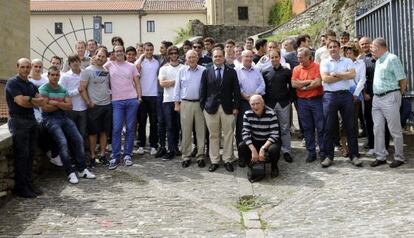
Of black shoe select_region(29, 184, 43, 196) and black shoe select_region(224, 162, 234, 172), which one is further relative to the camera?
black shoe select_region(224, 162, 234, 172)

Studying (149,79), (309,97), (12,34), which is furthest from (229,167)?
(12,34)

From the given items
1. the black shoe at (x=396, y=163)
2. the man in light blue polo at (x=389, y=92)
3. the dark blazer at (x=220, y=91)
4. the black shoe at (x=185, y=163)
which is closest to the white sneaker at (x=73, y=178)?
the black shoe at (x=185, y=163)

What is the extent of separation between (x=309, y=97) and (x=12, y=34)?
1522 cm

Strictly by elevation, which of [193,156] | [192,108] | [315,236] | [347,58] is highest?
[347,58]

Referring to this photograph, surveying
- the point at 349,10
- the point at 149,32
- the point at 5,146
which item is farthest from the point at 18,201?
the point at 149,32

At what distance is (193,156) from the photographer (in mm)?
9070

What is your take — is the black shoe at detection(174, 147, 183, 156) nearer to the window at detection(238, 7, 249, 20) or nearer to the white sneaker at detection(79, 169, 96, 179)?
the white sneaker at detection(79, 169, 96, 179)

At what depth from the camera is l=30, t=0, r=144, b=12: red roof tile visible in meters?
51.7

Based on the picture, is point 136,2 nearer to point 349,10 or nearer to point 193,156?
point 349,10

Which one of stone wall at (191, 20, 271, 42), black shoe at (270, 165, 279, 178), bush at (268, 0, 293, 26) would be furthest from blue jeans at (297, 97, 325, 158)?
bush at (268, 0, 293, 26)

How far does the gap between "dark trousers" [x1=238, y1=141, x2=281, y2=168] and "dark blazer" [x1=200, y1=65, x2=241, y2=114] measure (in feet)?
2.31

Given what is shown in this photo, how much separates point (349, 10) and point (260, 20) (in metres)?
25.7

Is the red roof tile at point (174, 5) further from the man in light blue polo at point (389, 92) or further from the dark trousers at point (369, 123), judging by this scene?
the man in light blue polo at point (389, 92)

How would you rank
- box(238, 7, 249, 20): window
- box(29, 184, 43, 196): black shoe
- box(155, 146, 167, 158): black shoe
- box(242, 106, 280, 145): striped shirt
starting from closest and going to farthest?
box(29, 184, 43, 196): black shoe
box(242, 106, 280, 145): striped shirt
box(155, 146, 167, 158): black shoe
box(238, 7, 249, 20): window
